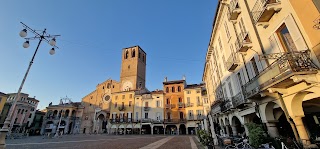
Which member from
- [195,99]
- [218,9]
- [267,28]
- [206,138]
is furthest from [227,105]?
[195,99]

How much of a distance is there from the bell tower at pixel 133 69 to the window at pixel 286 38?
1864 inches

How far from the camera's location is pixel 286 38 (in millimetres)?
7180

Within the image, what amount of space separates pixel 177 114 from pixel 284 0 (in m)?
35.1

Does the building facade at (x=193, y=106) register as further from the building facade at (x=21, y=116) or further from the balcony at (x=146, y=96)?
the building facade at (x=21, y=116)

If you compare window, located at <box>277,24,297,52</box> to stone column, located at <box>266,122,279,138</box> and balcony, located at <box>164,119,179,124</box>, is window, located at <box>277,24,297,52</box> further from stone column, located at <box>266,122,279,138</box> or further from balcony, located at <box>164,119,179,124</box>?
balcony, located at <box>164,119,179,124</box>

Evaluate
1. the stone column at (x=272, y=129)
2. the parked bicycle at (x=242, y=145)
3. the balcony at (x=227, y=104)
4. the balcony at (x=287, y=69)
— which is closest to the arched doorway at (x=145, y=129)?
the balcony at (x=227, y=104)

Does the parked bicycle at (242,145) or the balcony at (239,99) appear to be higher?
the balcony at (239,99)

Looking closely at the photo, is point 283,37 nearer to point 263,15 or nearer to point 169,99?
point 263,15

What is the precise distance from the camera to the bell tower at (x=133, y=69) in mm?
53787

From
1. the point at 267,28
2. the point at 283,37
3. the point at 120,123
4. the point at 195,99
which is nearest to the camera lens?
the point at 283,37

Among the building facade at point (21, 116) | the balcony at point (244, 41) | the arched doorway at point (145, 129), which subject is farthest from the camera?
the building facade at point (21, 116)

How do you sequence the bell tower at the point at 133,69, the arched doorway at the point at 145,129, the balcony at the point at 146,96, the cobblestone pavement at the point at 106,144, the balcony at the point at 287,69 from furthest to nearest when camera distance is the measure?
the bell tower at the point at 133,69, the balcony at the point at 146,96, the arched doorway at the point at 145,129, the cobblestone pavement at the point at 106,144, the balcony at the point at 287,69

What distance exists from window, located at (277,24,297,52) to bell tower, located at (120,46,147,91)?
4734 cm

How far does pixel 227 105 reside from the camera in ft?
47.3
